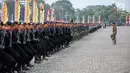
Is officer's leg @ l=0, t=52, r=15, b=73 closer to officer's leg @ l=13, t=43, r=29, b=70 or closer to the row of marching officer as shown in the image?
the row of marching officer

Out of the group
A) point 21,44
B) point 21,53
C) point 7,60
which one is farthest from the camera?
point 21,44

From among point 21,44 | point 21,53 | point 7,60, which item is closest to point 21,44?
point 21,44

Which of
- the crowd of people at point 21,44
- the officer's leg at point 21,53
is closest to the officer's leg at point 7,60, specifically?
the crowd of people at point 21,44

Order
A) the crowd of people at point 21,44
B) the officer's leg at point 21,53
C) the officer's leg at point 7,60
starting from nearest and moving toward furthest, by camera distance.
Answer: the officer's leg at point 7,60
the crowd of people at point 21,44
the officer's leg at point 21,53

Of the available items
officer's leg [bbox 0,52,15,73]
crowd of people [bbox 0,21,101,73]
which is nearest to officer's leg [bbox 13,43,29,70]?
crowd of people [bbox 0,21,101,73]

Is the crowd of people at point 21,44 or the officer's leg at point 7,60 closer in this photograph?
the officer's leg at point 7,60

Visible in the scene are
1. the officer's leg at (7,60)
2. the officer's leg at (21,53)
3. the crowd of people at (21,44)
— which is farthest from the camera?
the officer's leg at (21,53)

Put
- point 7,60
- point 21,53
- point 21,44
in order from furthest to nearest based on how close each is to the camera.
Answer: point 21,44 → point 21,53 → point 7,60

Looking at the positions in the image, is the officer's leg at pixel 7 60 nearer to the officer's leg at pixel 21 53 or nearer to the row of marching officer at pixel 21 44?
the row of marching officer at pixel 21 44

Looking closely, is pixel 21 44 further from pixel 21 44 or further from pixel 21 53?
pixel 21 53

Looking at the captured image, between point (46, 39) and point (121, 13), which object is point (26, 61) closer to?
point (46, 39)

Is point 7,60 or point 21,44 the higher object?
point 21,44

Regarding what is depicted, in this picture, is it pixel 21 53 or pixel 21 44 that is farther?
→ pixel 21 44

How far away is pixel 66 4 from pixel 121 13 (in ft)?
78.8
